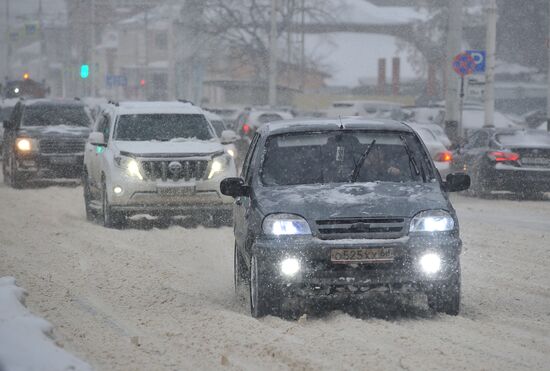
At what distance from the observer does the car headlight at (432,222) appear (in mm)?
8898

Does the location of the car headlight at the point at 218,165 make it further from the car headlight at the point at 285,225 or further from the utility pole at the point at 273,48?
the utility pole at the point at 273,48

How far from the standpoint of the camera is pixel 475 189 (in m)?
23.7

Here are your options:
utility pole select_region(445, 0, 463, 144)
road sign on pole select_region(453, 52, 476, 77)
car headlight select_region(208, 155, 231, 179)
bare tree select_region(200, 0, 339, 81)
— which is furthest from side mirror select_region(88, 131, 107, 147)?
bare tree select_region(200, 0, 339, 81)

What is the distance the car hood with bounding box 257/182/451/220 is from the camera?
8820 mm

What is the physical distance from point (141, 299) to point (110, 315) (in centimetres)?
88

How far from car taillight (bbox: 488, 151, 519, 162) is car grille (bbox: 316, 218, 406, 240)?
14.5 meters

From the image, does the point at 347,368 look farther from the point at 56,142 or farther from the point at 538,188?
the point at 56,142

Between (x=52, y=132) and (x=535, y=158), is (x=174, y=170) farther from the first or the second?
(x=52, y=132)

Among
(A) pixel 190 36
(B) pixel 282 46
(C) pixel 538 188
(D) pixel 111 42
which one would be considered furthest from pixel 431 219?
(D) pixel 111 42

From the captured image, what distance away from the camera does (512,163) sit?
897 inches

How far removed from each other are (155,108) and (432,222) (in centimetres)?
964

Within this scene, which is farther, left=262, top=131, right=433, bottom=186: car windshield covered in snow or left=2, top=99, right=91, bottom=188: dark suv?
left=2, top=99, right=91, bottom=188: dark suv

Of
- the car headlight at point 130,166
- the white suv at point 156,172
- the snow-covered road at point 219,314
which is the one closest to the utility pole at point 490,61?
the white suv at point 156,172

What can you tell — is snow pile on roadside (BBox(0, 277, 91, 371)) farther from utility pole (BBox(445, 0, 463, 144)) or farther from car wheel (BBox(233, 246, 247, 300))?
utility pole (BBox(445, 0, 463, 144))
